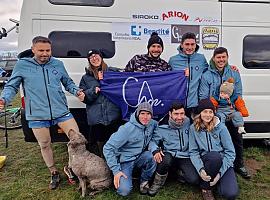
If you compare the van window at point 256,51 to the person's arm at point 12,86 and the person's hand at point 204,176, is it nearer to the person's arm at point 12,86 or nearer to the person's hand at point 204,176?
the person's hand at point 204,176

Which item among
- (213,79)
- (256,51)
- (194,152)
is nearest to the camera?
(194,152)

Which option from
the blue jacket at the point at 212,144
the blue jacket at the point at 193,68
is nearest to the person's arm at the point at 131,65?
the blue jacket at the point at 193,68

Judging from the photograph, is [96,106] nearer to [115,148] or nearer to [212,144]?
[115,148]

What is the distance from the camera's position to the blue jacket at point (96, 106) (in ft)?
13.9

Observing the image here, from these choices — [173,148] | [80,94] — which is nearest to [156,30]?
[80,94]

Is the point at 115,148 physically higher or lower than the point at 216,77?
lower

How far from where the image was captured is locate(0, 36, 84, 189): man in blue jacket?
383 cm

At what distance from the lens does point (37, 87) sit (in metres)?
3.87

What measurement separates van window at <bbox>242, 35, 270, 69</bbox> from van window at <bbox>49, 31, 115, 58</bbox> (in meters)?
2.10

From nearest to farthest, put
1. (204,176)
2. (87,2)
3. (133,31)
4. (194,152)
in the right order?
(204,176)
(194,152)
(87,2)
(133,31)

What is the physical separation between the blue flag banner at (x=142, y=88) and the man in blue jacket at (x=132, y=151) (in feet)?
1.47

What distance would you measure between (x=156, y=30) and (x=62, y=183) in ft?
8.38

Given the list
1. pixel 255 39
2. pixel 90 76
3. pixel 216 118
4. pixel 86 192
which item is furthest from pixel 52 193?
pixel 255 39

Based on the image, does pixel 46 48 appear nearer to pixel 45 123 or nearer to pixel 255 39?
pixel 45 123
